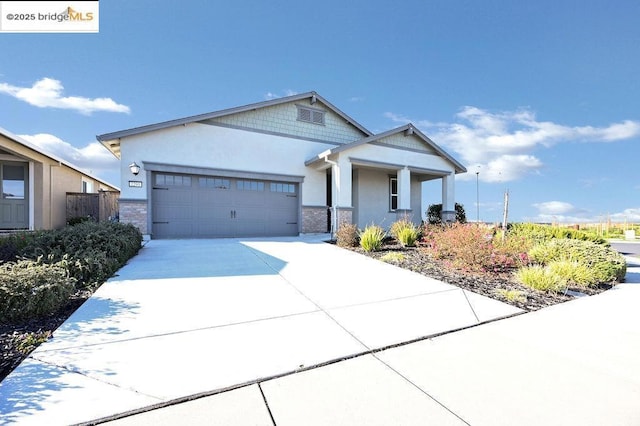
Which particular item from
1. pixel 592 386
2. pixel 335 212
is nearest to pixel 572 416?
pixel 592 386

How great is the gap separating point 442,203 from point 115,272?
45.3 feet

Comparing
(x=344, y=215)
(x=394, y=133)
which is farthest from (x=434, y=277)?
(x=394, y=133)

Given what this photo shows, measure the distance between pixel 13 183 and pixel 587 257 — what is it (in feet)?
63.5

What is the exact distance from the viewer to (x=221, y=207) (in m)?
11.6

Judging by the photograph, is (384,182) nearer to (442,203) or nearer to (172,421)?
(442,203)

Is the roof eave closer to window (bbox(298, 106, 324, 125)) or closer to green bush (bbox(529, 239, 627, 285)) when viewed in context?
window (bbox(298, 106, 324, 125))

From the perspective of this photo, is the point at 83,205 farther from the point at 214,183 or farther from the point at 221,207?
the point at 221,207

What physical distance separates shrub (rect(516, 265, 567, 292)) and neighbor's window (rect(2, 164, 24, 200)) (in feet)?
57.6

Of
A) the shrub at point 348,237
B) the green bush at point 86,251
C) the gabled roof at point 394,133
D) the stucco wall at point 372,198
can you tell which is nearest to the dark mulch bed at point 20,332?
the green bush at point 86,251

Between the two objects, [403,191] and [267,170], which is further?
[403,191]

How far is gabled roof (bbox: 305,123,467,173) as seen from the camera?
11.6 meters

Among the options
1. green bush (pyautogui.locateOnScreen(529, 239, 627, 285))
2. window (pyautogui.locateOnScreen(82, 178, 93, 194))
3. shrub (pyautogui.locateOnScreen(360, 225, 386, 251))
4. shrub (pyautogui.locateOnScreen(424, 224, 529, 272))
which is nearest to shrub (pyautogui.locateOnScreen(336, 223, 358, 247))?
shrub (pyautogui.locateOnScreen(360, 225, 386, 251))

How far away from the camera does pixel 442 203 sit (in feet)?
48.7

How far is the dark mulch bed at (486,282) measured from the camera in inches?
174
